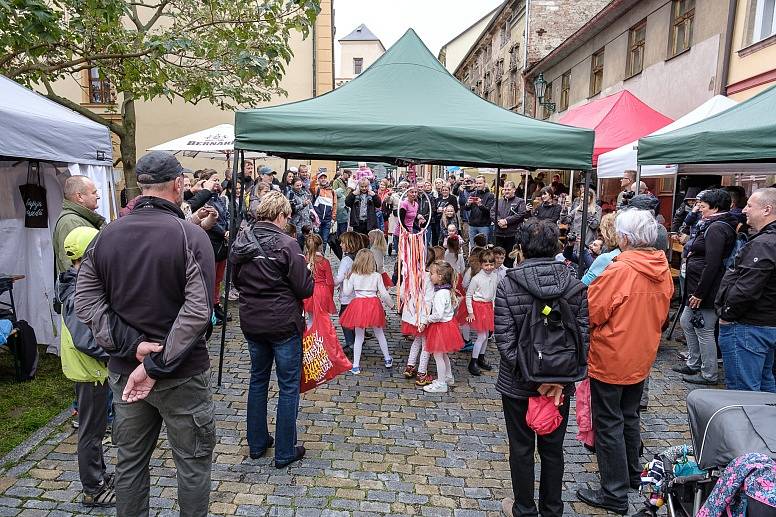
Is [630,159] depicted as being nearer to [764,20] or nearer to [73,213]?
[764,20]

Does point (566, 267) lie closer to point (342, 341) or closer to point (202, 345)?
point (202, 345)

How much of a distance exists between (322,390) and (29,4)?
15.6ft

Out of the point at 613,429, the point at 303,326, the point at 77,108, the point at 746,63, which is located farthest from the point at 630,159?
the point at 77,108

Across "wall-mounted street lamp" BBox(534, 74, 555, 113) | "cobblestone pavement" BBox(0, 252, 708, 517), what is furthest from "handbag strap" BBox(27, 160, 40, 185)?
"wall-mounted street lamp" BBox(534, 74, 555, 113)

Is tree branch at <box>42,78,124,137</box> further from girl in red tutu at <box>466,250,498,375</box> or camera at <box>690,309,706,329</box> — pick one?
camera at <box>690,309,706,329</box>

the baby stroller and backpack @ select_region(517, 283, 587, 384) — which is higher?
backpack @ select_region(517, 283, 587, 384)

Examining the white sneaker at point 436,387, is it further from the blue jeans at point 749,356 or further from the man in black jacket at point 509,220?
the man in black jacket at point 509,220

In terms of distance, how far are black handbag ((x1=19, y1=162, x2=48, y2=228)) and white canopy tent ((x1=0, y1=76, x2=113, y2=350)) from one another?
0.06 m

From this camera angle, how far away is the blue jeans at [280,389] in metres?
3.60

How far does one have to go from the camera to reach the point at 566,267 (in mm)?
2877

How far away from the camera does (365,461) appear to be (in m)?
3.80

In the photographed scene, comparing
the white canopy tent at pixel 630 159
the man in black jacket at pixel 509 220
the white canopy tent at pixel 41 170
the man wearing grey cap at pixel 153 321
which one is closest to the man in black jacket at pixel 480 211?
the man in black jacket at pixel 509 220

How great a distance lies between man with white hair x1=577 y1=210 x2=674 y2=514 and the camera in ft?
10.2

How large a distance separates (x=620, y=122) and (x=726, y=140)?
543 centimetres
